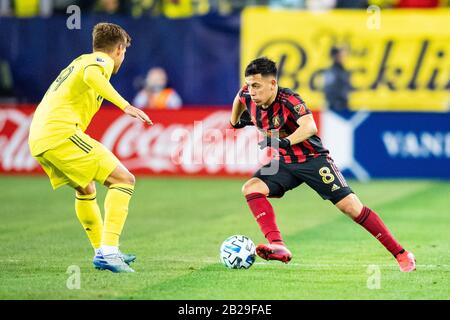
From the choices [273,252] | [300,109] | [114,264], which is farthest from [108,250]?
[300,109]

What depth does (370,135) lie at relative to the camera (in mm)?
18891

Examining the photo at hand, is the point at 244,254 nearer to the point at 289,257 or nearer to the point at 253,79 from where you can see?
the point at 289,257

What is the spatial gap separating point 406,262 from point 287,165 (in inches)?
52.0

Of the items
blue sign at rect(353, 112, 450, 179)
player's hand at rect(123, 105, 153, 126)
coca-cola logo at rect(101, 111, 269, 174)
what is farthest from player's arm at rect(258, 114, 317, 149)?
blue sign at rect(353, 112, 450, 179)

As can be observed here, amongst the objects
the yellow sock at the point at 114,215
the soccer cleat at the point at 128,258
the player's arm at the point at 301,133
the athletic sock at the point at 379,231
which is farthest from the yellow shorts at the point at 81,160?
the athletic sock at the point at 379,231

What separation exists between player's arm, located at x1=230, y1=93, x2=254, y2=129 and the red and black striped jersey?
0.16 m

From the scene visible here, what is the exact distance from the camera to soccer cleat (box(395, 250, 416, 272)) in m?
8.90

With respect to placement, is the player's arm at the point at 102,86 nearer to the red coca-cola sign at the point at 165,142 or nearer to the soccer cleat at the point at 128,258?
the soccer cleat at the point at 128,258

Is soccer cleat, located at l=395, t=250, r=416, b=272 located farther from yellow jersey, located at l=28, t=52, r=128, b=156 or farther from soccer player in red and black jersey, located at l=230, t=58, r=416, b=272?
yellow jersey, located at l=28, t=52, r=128, b=156

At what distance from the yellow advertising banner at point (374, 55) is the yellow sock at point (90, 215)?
432 inches

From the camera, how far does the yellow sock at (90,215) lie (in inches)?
364

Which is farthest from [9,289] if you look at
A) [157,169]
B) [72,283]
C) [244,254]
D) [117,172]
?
[157,169]

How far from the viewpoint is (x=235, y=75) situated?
2041 centimetres

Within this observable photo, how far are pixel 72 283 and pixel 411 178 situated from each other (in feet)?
38.4
